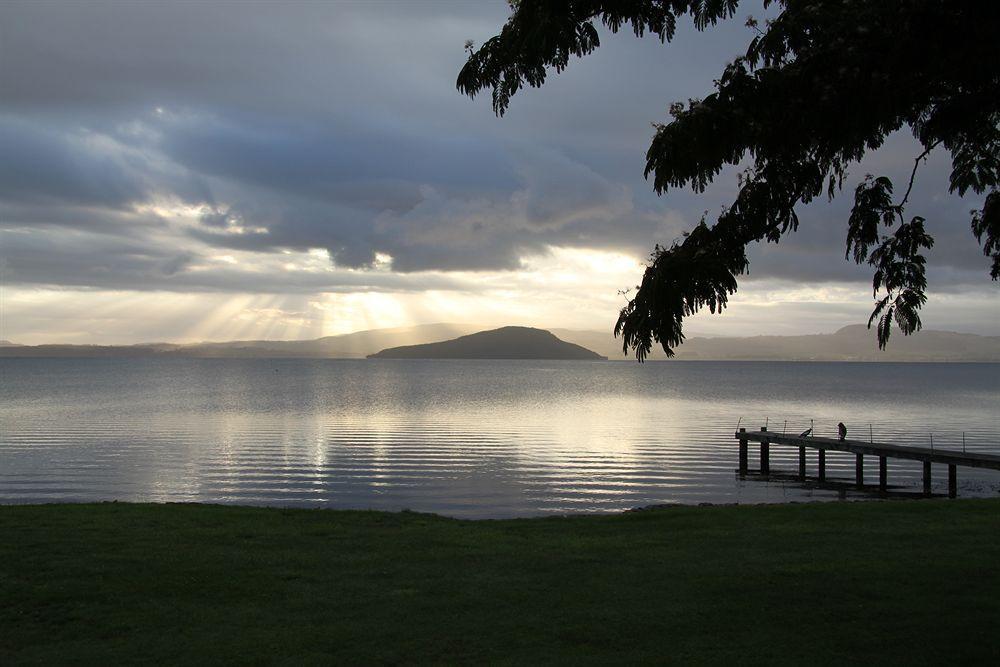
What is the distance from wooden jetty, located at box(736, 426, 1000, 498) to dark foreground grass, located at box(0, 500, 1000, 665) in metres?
18.4

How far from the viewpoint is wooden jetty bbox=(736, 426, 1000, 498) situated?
32.6 m

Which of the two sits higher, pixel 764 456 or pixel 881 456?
pixel 881 456

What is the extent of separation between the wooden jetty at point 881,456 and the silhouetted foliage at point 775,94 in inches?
1077

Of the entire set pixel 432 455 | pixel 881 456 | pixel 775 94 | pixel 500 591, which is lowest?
pixel 432 455

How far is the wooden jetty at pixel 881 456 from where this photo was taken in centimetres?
3259

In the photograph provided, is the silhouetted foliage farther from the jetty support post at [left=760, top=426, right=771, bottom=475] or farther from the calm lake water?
the jetty support post at [left=760, top=426, right=771, bottom=475]

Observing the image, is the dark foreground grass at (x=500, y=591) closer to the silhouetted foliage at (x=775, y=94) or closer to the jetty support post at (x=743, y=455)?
the silhouetted foliage at (x=775, y=94)

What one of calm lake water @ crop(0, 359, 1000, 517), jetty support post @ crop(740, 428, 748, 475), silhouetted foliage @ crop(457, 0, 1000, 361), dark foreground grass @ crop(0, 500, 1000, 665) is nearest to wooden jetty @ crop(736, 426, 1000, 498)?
jetty support post @ crop(740, 428, 748, 475)

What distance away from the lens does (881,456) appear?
36719mm

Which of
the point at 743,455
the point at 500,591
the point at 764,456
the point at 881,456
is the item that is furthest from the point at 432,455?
the point at 500,591

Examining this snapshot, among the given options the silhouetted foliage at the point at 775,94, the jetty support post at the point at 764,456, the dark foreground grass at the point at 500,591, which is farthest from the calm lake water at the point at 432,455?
the silhouetted foliage at the point at 775,94

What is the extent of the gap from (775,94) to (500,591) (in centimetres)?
692

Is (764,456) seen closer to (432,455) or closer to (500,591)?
(432,455)

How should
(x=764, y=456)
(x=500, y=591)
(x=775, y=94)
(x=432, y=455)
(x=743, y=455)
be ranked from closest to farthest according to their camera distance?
1. (x=775, y=94)
2. (x=500, y=591)
3. (x=743, y=455)
4. (x=764, y=456)
5. (x=432, y=455)
